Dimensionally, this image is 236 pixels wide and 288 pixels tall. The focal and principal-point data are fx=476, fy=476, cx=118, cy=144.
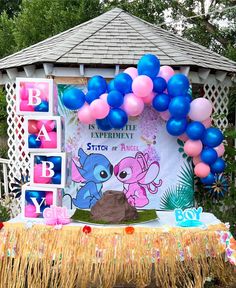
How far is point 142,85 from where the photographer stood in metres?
6.35

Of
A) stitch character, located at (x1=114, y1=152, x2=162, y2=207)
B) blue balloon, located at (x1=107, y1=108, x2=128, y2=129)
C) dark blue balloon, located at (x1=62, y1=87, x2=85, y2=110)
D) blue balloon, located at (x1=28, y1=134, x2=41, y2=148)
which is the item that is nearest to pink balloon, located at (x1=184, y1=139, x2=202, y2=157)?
stitch character, located at (x1=114, y1=152, x2=162, y2=207)

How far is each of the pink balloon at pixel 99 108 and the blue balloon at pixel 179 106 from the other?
89 centimetres

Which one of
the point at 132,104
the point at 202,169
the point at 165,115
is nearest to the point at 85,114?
the point at 132,104

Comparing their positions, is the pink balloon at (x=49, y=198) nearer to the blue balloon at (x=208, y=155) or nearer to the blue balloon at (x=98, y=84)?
the blue balloon at (x=98, y=84)

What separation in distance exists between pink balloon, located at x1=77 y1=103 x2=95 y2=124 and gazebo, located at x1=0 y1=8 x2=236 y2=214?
2.07 ft

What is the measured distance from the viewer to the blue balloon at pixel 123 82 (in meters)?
6.49

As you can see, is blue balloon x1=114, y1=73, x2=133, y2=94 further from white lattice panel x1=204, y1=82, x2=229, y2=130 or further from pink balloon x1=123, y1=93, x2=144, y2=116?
white lattice panel x1=204, y1=82, x2=229, y2=130

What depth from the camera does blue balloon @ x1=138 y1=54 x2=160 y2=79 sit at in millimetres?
6430

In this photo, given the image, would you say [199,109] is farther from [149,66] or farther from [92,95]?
[92,95]

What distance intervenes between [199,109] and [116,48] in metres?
1.78

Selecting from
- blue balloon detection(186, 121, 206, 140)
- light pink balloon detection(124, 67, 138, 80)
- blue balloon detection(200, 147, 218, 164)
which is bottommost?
blue balloon detection(200, 147, 218, 164)

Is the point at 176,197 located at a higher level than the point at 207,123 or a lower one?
lower

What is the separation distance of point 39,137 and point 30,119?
0.60ft

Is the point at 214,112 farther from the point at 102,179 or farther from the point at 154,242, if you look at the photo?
the point at 154,242
